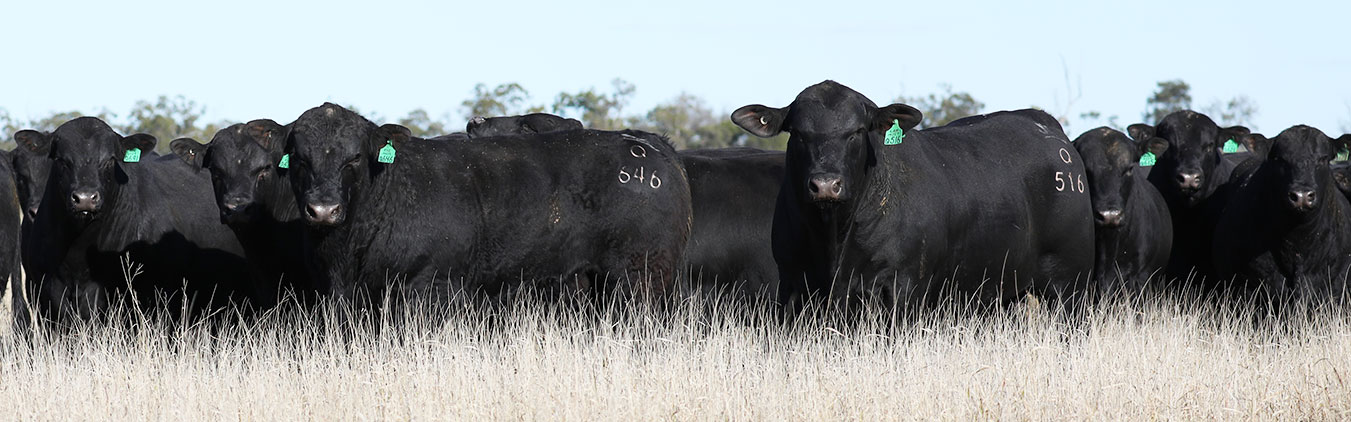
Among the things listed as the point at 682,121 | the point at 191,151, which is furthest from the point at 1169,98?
the point at 191,151

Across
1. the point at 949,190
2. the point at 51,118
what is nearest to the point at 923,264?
the point at 949,190

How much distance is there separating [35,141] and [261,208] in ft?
5.30

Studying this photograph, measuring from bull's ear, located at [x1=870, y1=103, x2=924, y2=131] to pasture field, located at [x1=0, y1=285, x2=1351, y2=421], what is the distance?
3.36ft

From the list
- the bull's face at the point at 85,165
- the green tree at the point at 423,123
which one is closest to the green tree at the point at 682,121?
the green tree at the point at 423,123

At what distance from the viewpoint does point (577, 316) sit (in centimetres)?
880

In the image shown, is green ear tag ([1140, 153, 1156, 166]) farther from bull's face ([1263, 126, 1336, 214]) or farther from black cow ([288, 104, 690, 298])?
black cow ([288, 104, 690, 298])

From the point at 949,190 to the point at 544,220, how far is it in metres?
2.27

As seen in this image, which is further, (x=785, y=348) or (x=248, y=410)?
(x=785, y=348)

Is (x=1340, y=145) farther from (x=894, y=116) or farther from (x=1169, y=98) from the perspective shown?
(x=1169, y=98)

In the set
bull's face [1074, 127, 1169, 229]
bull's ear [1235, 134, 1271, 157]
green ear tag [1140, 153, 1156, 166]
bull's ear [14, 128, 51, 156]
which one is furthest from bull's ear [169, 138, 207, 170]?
bull's ear [1235, 134, 1271, 157]

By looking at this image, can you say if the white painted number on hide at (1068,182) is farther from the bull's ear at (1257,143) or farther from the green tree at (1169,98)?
the green tree at (1169,98)

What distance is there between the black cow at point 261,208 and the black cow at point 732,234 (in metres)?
2.59

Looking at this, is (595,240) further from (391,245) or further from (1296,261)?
(1296,261)

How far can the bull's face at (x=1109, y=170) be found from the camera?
397 inches
